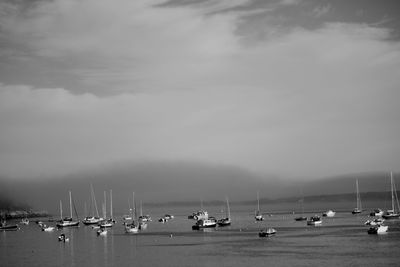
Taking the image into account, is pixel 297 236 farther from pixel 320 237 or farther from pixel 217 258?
pixel 217 258

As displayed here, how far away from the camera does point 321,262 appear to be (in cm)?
9762

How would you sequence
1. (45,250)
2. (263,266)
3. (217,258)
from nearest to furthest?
(263,266) → (217,258) → (45,250)

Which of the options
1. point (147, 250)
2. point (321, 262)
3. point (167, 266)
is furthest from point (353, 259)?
point (147, 250)

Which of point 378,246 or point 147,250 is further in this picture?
point 147,250

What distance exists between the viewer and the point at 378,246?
395 feet

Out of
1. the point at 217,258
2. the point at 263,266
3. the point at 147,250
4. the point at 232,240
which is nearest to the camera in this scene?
the point at 263,266

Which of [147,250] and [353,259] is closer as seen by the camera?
[353,259]

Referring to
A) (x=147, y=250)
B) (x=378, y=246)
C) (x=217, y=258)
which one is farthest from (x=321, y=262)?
(x=147, y=250)

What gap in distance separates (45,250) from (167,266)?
52.7 m

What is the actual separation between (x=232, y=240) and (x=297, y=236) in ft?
64.7

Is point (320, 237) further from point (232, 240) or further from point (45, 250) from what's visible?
point (45, 250)

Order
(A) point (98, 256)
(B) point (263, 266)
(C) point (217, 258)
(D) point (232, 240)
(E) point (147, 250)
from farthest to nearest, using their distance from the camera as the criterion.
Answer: (D) point (232, 240) → (E) point (147, 250) → (A) point (98, 256) → (C) point (217, 258) → (B) point (263, 266)

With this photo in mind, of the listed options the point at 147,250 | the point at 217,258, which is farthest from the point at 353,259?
the point at 147,250

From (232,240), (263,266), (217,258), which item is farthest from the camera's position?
(232,240)
